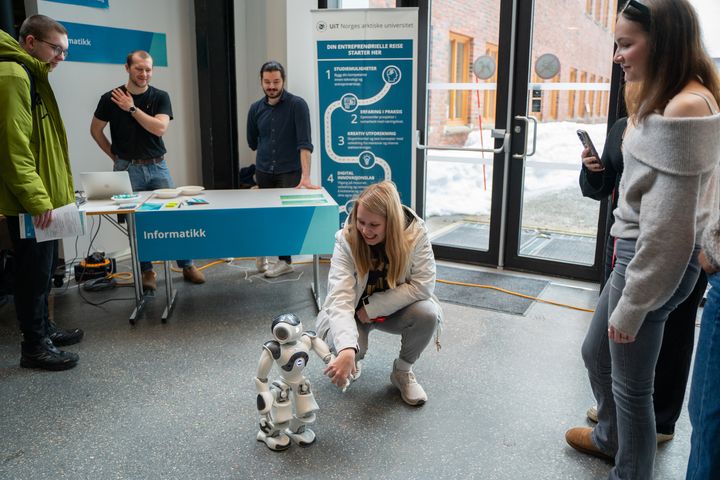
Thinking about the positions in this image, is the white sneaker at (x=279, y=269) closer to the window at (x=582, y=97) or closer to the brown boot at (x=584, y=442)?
the window at (x=582, y=97)

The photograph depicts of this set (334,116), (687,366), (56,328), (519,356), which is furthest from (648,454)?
(334,116)

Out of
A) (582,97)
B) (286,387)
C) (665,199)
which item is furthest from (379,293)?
(582,97)

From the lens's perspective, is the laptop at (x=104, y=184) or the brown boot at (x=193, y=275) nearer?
the laptop at (x=104, y=184)

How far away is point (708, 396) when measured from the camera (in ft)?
3.45

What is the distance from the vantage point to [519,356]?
282cm

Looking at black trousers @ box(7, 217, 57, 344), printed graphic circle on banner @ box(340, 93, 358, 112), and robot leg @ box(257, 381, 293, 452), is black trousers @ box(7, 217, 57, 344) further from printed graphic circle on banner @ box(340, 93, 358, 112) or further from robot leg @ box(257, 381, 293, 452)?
printed graphic circle on banner @ box(340, 93, 358, 112)

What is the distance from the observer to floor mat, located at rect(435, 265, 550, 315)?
11.6ft

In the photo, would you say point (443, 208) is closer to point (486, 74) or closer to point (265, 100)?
point (486, 74)

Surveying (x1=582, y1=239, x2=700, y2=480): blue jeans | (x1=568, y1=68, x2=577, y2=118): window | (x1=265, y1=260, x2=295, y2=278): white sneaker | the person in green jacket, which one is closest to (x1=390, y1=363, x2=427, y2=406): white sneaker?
(x1=582, y1=239, x2=700, y2=480): blue jeans

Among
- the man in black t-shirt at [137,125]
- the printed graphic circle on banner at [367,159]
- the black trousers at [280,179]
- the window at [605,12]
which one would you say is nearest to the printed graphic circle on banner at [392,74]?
the printed graphic circle on banner at [367,159]

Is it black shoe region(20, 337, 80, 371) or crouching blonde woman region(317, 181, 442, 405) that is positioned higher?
crouching blonde woman region(317, 181, 442, 405)

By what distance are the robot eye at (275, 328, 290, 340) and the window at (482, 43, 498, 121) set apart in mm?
2653

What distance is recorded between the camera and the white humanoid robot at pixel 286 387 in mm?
1998

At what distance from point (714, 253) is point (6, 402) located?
253cm
